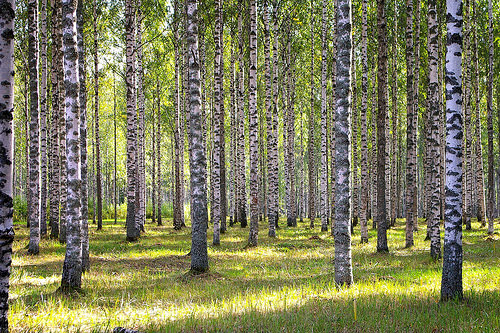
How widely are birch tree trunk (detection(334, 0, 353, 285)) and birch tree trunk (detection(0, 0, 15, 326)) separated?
5389 mm

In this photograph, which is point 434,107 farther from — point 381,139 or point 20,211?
point 20,211

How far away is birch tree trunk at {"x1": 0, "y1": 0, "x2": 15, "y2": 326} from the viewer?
362 cm

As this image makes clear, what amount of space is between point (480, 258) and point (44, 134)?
15.8 meters

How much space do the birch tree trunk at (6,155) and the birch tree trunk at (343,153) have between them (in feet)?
17.7

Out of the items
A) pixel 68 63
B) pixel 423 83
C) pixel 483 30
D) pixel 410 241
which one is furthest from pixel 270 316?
pixel 483 30

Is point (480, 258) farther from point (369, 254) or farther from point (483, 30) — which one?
point (483, 30)

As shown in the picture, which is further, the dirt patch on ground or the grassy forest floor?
the dirt patch on ground

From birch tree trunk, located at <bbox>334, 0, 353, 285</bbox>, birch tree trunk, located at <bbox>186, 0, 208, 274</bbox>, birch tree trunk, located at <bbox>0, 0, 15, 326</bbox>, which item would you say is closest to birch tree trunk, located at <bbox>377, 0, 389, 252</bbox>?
birch tree trunk, located at <bbox>334, 0, 353, 285</bbox>

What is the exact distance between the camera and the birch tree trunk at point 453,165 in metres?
5.72

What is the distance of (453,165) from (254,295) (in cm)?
396

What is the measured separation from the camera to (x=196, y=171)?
900 centimetres

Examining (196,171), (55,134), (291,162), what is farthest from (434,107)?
(55,134)

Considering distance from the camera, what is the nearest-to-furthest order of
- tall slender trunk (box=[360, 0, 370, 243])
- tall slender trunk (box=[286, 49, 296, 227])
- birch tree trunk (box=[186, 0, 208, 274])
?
birch tree trunk (box=[186, 0, 208, 274]) < tall slender trunk (box=[360, 0, 370, 243]) < tall slender trunk (box=[286, 49, 296, 227])

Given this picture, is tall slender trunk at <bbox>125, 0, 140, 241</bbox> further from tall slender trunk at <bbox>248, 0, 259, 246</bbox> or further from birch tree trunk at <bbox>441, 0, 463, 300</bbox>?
birch tree trunk at <bbox>441, 0, 463, 300</bbox>
